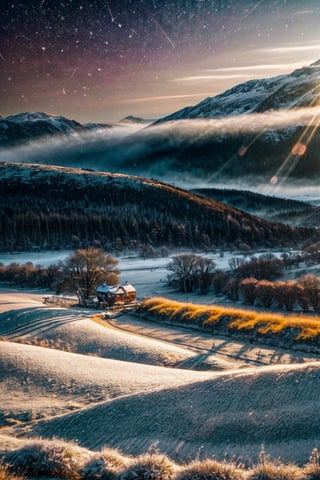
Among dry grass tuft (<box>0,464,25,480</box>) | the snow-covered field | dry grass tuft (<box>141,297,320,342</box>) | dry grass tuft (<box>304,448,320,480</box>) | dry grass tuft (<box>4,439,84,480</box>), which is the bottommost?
dry grass tuft (<box>141,297,320,342</box>)

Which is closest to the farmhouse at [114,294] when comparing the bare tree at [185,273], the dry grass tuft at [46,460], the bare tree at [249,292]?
the bare tree at [185,273]

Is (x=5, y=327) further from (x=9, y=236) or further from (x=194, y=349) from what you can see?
(x=9, y=236)

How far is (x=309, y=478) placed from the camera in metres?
8.75

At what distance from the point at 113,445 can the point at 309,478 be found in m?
4.99

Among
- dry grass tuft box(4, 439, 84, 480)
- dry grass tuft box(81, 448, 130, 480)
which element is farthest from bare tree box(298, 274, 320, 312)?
dry grass tuft box(4, 439, 84, 480)

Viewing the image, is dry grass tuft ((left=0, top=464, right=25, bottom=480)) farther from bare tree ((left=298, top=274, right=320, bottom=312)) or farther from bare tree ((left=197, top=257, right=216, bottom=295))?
bare tree ((left=197, top=257, right=216, bottom=295))

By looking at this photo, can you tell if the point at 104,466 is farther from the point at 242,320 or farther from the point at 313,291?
the point at 313,291

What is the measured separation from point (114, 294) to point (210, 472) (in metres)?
49.7

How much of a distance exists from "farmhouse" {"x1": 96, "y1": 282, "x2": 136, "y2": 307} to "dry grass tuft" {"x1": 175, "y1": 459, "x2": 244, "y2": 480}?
154 feet

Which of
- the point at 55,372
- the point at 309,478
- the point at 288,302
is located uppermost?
the point at 309,478

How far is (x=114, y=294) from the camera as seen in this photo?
58.1 m

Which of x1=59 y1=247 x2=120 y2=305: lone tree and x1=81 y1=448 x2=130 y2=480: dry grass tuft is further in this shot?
x1=59 y1=247 x2=120 y2=305: lone tree

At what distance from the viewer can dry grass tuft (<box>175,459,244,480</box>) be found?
28.8 feet

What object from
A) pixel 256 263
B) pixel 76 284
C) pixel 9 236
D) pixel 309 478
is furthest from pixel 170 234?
pixel 309 478
